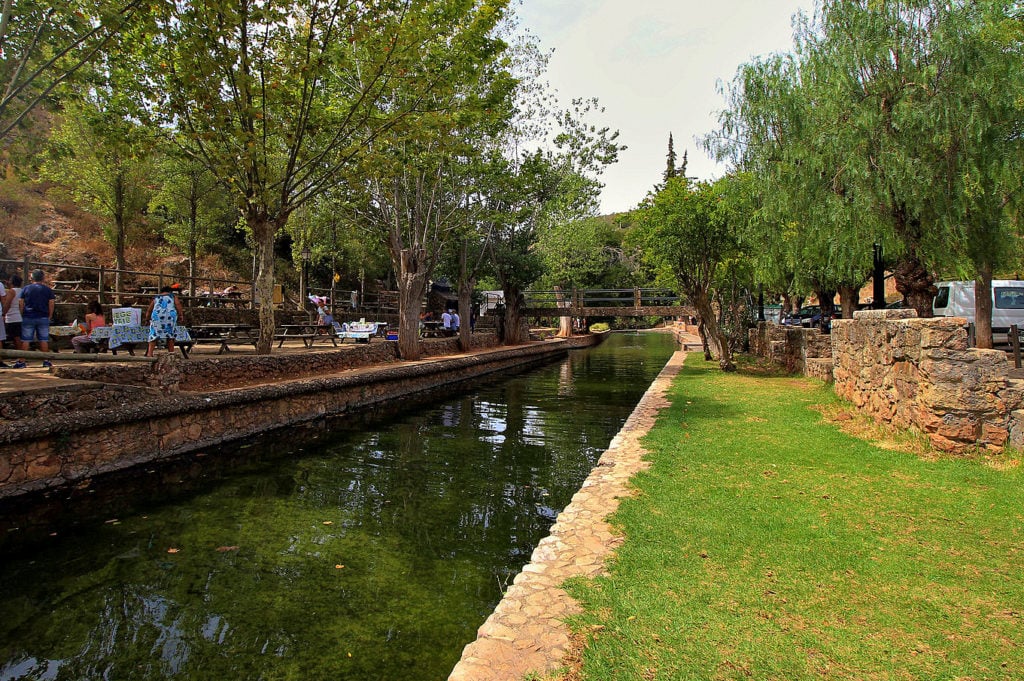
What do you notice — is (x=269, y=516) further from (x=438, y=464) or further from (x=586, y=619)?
(x=586, y=619)

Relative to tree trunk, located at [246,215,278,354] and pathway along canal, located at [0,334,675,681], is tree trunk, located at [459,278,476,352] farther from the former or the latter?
pathway along canal, located at [0,334,675,681]

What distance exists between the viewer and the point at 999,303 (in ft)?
51.2

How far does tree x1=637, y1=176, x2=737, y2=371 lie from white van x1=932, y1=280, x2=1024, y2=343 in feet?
21.6

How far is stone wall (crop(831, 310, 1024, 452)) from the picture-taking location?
18.3 ft

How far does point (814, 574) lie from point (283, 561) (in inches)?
154

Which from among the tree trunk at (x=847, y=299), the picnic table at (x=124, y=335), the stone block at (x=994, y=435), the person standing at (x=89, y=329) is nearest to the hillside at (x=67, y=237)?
the person standing at (x=89, y=329)

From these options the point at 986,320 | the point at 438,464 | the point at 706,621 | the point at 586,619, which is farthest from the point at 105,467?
the point at 986,320

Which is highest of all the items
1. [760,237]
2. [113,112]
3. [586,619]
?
[113,112]

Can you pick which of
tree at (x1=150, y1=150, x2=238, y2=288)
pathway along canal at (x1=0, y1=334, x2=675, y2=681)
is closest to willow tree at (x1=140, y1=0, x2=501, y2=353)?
pathway along canal at (x1=0, y1=334, x2=675, y2=681)

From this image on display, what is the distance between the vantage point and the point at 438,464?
308 inches

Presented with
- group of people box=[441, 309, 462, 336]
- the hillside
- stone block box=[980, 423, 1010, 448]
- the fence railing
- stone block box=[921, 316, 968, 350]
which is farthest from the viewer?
the hillside

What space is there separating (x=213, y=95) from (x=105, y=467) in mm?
7034

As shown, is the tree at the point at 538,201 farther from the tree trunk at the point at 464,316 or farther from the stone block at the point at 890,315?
the stone block at the point at 890,315

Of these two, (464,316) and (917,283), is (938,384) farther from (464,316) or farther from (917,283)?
(464,316)
